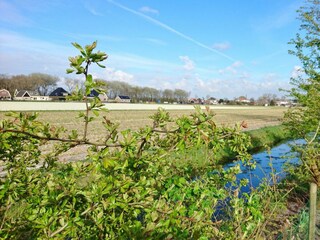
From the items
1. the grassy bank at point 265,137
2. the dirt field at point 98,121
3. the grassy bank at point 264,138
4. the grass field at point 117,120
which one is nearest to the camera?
the dirt field at point 98,121

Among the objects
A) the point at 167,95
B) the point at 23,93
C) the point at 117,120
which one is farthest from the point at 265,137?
the point at 167,95

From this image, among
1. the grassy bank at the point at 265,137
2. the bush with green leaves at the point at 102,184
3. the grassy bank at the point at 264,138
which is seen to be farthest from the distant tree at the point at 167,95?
the bush with green leaves at the point at 102,184

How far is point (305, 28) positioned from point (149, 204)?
10.2 metres

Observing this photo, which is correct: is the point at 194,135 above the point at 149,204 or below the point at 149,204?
above

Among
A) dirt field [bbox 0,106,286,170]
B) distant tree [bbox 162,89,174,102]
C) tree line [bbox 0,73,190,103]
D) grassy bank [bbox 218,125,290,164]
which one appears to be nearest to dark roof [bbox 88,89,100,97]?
dirt field [bbox 0,106,286,170]

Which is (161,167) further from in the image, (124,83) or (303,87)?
(124,83)

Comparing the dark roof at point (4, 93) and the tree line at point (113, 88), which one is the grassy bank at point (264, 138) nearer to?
the tree line at point (113, 88)

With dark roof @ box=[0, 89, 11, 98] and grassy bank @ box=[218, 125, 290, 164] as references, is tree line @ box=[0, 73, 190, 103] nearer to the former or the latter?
dark roof @ box=[0, 89, 11, 98]

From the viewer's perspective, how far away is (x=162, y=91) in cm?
12662

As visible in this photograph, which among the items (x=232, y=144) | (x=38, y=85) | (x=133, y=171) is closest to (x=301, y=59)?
(x=232, y=144)

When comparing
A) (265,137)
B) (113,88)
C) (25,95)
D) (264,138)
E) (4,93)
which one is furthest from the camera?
(113,88)

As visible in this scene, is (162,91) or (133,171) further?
(162,91)

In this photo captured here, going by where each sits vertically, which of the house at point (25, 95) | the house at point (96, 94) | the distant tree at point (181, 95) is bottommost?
the house at point (25, 95)

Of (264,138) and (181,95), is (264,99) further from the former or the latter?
(264,138)
